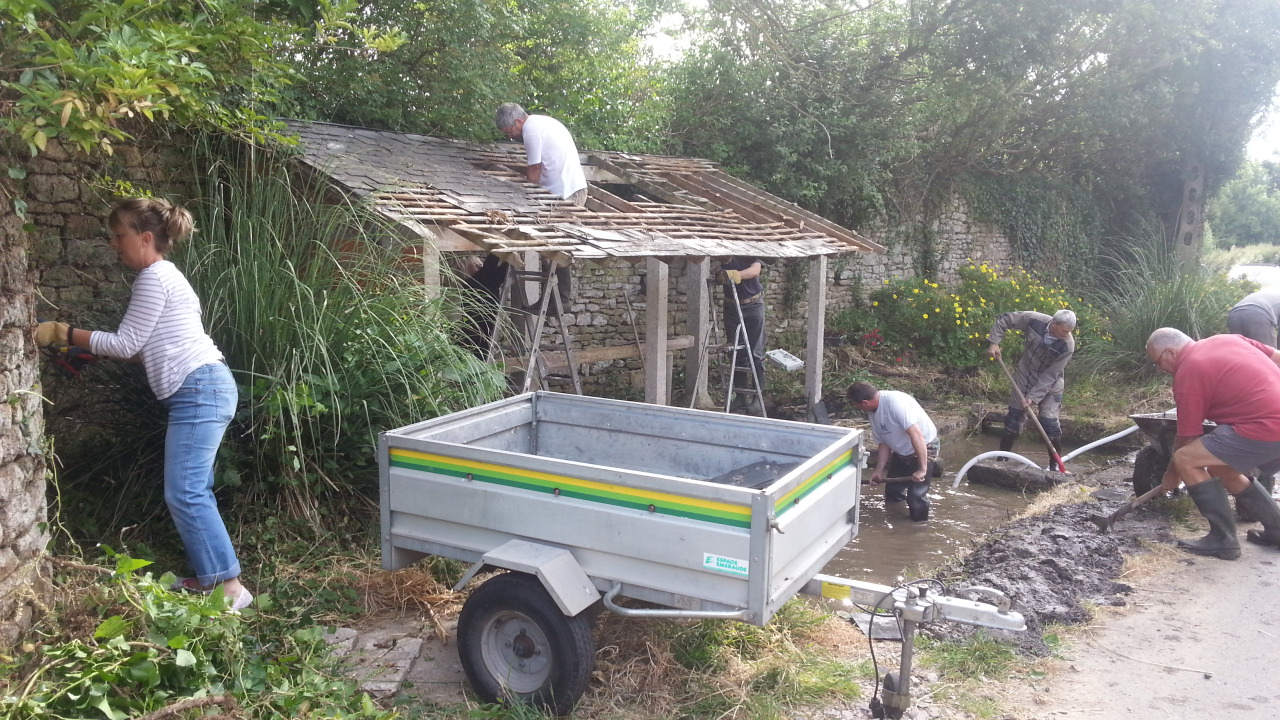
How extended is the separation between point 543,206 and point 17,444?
172 inches

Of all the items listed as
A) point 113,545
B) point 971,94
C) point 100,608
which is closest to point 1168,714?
point 100,608

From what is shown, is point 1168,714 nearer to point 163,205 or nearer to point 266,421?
point 266,421

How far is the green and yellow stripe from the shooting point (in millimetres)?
3131

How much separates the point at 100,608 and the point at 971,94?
44.8 feet

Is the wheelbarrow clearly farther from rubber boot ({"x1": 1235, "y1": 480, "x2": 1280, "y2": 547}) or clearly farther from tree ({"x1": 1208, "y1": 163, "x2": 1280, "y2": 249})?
tree ({"x1": 1208, "y1": 163, "x2": 1280, "y2": 249})

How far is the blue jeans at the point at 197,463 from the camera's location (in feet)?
12.0

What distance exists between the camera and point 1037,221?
17234mm

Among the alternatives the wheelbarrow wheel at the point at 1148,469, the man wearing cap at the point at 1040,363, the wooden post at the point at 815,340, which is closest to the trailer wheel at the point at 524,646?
the wheelbarrow wheel at the point at 1148,469

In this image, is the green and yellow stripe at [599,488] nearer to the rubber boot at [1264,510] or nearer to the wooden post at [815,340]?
the rubber boot at [1264,510]

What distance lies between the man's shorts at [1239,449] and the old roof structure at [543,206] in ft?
11.5

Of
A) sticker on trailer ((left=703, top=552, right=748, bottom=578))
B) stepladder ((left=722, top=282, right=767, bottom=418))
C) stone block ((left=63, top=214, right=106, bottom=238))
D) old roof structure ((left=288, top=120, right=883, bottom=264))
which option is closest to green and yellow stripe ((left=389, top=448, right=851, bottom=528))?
sticker on trailer ((left=703, top=552, right=748, bottom=578))

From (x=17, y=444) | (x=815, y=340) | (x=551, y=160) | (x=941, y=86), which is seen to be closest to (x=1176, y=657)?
(x=17, y=444)

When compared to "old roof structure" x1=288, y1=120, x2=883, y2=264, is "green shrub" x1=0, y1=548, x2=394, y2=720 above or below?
below

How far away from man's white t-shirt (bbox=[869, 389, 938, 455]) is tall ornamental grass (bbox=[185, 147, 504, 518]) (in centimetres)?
321
